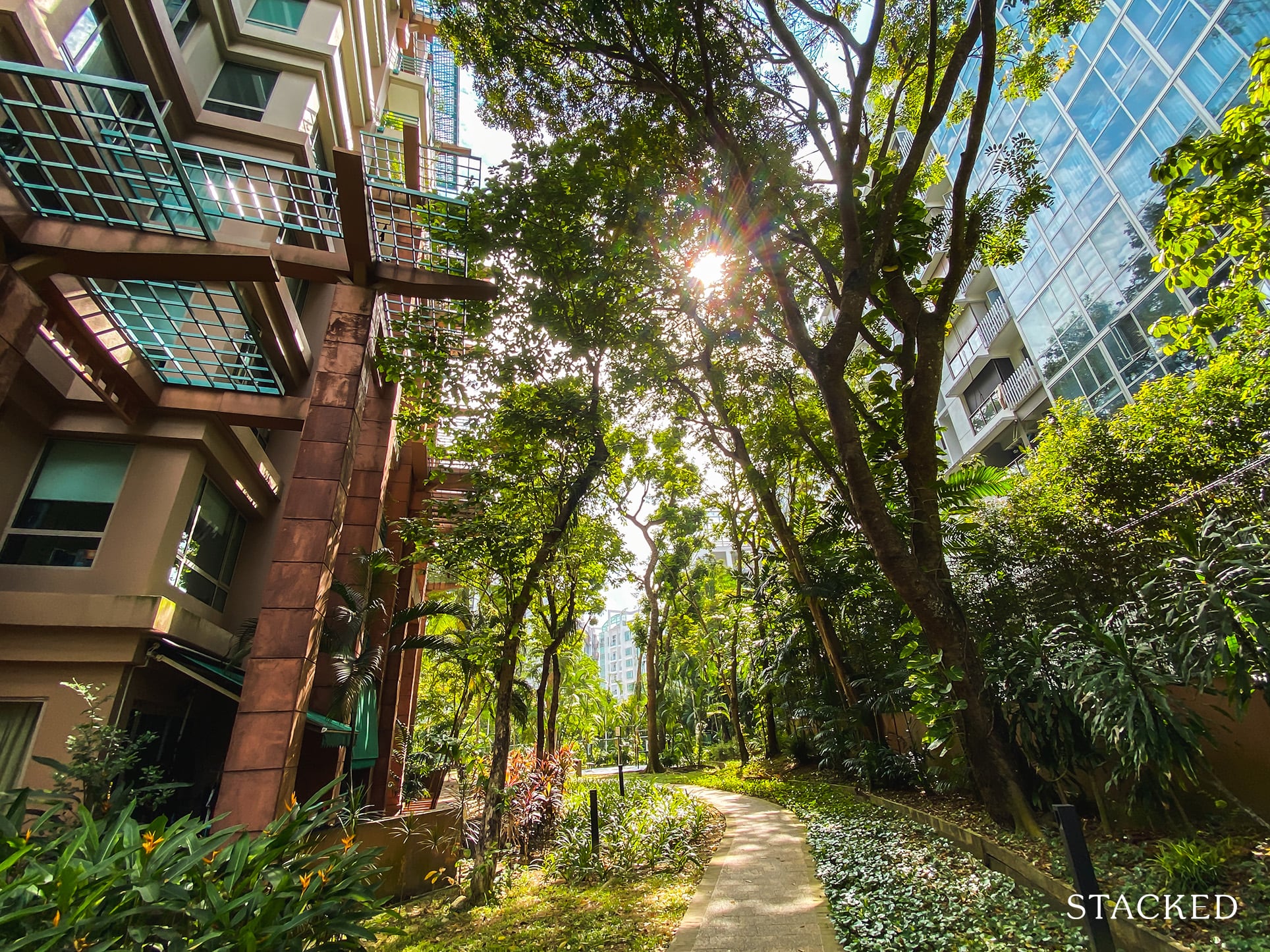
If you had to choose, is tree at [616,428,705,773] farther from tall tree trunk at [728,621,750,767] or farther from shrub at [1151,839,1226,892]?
shrub at [1151,839,1226,892]

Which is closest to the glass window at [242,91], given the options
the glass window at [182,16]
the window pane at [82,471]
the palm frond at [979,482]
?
the glass window at [182,16]

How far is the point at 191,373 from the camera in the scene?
352 inches

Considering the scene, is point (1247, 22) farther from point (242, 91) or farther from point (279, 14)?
point (242, 91)

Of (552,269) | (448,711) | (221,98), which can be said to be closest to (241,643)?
(552,269)

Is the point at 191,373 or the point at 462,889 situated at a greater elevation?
the point at 191,373

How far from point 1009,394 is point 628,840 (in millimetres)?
18421

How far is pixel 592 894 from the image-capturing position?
7.08 metres

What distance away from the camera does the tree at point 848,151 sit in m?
6.44

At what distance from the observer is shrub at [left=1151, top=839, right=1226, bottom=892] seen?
384 cm

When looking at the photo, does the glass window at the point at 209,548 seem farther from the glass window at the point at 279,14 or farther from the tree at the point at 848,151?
the glass window at the point at 279,14

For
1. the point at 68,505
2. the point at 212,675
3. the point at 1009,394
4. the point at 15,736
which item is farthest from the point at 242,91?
the point at 1009,394

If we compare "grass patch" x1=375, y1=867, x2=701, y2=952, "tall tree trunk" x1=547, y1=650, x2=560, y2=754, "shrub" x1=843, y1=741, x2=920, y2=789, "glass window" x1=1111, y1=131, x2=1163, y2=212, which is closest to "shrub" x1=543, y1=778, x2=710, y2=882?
"grass patch" x1=375, y1=867, x2=701, y2=952

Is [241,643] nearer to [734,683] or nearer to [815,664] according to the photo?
[815,664]

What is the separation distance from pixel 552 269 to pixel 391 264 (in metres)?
2.39
